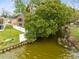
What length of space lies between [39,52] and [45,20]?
32.7 ft

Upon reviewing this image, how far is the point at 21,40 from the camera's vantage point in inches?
1829

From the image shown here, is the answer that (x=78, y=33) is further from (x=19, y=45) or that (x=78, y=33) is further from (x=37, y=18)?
(x=19, y=45)

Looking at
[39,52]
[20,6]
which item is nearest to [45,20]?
[39,52]

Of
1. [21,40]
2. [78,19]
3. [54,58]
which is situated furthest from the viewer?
[78,19]

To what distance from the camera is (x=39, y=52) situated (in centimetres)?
3947

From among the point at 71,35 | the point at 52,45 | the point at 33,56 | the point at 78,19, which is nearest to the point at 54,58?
the point at 33,56

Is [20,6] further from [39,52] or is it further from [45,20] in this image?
[39,52]

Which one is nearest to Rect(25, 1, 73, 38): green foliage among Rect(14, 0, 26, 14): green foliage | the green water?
the green water

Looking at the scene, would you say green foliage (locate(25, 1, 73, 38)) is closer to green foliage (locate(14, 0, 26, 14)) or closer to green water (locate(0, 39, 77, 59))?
green water (locate(0, 39, 77, 59))

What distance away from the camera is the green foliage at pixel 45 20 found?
46156 mm

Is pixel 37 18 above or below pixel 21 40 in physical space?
above

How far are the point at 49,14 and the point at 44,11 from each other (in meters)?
1.28

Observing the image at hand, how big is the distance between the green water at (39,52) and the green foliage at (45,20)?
2.57 m

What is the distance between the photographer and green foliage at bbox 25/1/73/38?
151 feet
